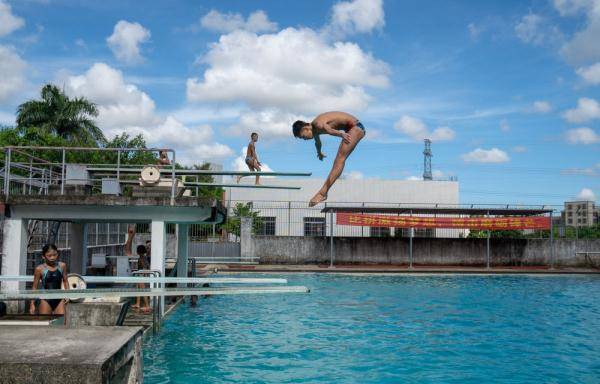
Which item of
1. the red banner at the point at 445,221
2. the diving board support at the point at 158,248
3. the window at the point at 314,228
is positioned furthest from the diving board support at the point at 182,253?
the window at the point at 314,228

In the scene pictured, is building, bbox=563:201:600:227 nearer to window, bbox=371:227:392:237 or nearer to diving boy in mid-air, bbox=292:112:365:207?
window, bbox=371:227:392:237

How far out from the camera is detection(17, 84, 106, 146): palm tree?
3944 centimetres

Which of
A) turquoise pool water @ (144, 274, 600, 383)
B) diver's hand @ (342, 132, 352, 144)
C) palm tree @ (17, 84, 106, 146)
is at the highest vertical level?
palm tree @ (17, 84, 106, 146)

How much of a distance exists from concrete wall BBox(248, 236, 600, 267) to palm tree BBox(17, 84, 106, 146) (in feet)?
61.3

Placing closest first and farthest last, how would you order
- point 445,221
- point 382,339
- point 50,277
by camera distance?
point 50,277, point 382,339, point 445,221

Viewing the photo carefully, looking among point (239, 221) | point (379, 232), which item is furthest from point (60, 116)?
point (379, 232)

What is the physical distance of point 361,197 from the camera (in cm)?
4772

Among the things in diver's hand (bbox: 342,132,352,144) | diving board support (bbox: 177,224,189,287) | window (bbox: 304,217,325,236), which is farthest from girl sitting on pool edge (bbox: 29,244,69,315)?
window (bbox: 304,217,325,236)

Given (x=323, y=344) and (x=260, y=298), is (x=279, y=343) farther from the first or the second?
(x=260, y=298)

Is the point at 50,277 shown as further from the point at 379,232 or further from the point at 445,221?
the point at 379,232

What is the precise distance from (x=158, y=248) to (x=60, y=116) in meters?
31.7

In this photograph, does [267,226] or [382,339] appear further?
[267,226]

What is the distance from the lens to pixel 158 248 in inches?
485

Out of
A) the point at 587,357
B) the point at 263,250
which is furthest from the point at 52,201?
the point at 263,250
